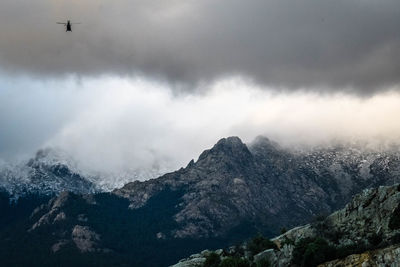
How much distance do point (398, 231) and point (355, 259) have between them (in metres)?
31.2

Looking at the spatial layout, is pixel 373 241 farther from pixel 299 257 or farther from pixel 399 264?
pixel 399 264

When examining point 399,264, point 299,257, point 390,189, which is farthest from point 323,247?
point 399,264

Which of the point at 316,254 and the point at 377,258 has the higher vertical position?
the point at 316,254

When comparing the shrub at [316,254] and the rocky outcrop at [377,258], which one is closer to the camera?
the rocky outcrop at [377,258]

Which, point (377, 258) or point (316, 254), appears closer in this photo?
point (377, 258)

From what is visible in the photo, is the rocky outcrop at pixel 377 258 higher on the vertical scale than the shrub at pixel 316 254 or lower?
lower

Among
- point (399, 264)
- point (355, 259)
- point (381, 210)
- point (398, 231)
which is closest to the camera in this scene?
point (399, 264)

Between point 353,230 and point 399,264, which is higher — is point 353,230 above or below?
above

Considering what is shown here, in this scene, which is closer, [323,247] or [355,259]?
[355,259]

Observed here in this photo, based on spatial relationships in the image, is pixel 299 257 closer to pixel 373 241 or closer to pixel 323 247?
pixel 323 247

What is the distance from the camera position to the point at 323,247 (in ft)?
600

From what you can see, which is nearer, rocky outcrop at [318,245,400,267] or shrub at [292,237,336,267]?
rocky outcrop at [318,245,400,267]

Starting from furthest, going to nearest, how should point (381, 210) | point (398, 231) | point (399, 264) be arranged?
point (381, 210) < point (398, 231) < point (399, 264)

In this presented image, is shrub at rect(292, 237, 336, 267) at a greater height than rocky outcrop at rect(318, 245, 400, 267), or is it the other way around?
shrub at rect(292, 237, 336, 267)
